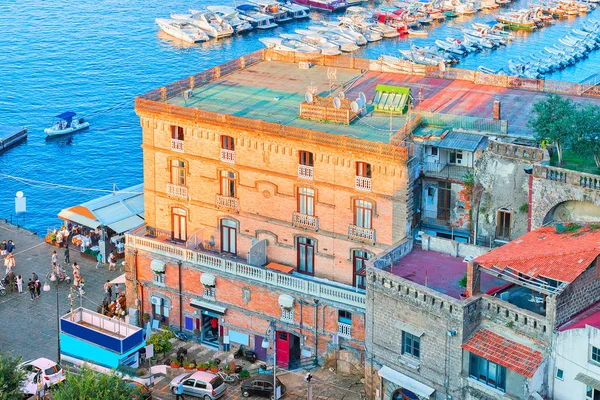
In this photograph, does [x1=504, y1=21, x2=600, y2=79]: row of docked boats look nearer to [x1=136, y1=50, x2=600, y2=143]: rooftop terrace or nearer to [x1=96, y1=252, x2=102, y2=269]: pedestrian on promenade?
[x1=136, y1=50, x2=600, y2=143]: rooftop terrace

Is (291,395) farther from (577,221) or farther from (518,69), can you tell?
(518,69)

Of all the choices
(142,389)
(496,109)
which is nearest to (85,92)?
(142,389)

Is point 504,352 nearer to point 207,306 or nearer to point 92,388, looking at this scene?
point 92,388

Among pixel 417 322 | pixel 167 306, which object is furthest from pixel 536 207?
pixel 167 306

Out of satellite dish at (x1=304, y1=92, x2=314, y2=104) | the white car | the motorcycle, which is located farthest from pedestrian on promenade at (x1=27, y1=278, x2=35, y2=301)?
satellite dish at (x1=304, y1=92, x2=314, y2=104)

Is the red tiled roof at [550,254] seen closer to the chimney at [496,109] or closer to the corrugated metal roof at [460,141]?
the corrugated metal roof at [460,141]
